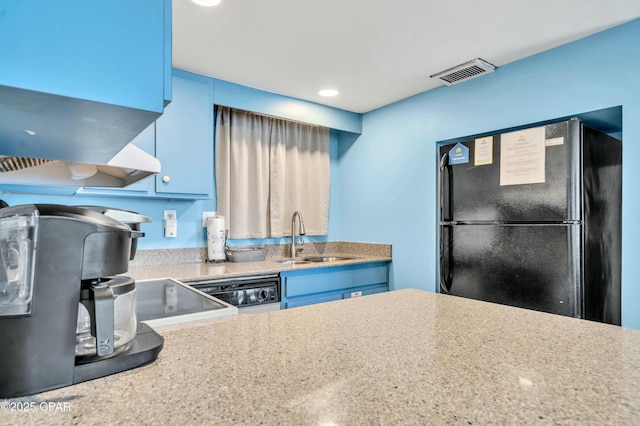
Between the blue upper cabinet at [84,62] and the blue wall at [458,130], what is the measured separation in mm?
2240

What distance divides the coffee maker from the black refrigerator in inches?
78.7

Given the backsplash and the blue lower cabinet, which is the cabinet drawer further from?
the backsplash

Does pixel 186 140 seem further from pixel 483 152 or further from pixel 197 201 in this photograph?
pixel 483 152

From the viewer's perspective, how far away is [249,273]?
226 centimetres

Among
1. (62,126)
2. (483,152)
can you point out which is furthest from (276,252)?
(62,126)

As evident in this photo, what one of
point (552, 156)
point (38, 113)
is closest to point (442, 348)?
point (38, 113)

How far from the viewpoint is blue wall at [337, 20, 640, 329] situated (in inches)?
73.2

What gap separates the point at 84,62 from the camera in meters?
0.53

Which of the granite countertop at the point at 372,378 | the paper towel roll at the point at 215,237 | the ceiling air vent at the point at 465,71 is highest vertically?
the ceiling air vent at the point at 465,71

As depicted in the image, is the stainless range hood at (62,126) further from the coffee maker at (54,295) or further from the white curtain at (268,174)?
the white curtain at (268,174)

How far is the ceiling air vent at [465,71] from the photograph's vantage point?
232 cm

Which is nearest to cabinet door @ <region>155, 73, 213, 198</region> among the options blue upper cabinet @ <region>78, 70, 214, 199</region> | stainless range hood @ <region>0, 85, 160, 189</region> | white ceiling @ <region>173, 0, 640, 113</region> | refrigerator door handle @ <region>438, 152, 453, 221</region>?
blue upper cabinet @ <region>78, 70, 214, 199</region>

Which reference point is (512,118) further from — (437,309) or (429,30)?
(437,309)

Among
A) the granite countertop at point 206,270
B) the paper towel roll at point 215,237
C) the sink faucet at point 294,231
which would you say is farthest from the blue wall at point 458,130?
the paper towel roll at point 215,237
